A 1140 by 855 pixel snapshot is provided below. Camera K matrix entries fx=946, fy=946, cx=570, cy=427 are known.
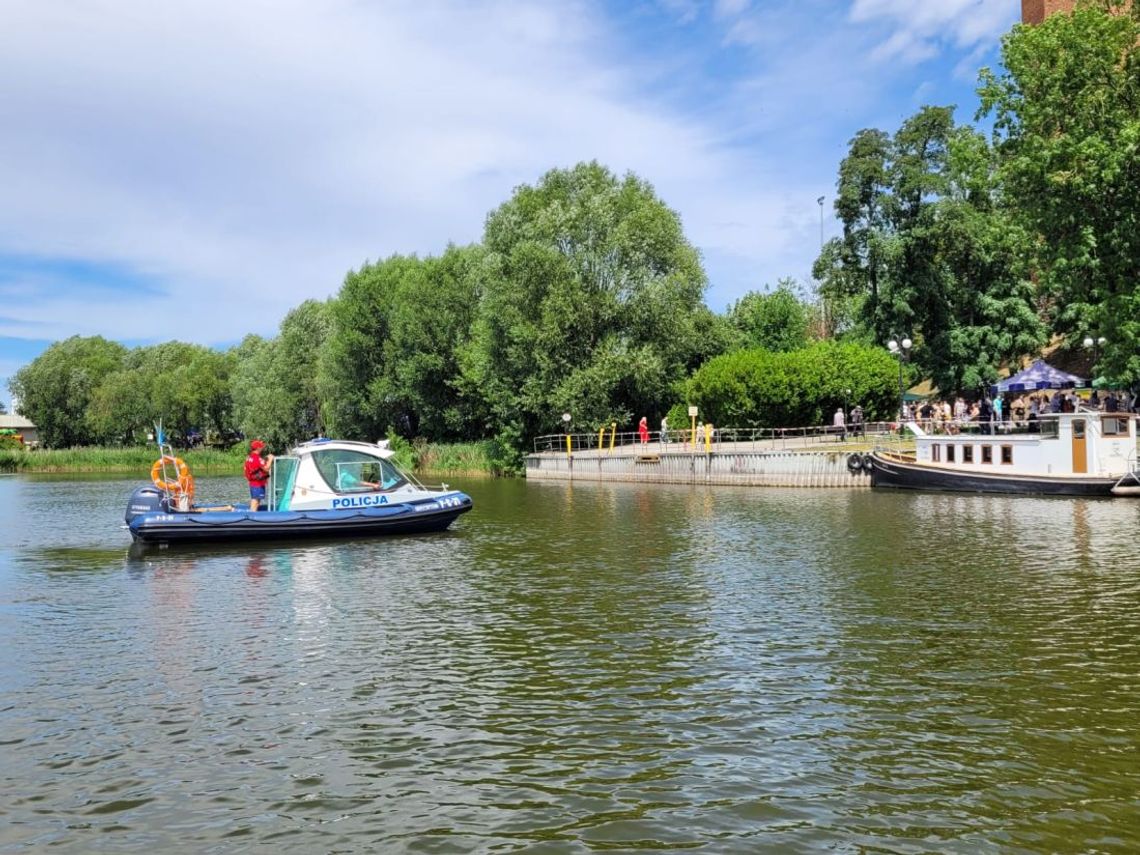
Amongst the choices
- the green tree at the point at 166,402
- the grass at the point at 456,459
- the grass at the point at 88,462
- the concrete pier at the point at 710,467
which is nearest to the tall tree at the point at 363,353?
the grass at the point at 456,459

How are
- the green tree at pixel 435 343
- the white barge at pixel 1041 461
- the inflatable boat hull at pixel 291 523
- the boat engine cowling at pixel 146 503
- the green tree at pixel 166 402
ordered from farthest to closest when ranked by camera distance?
the green tree at pixel 166 402 < the green tree at pixel 435 343 < the white barge at pixel 1041 461 < the boat engine cowling at pixel 146 503 < the inflatable boat hull at pixel 291 523

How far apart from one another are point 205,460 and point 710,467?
5378 cm

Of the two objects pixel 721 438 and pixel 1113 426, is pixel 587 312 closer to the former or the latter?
pixel 721 438

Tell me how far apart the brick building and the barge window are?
202 feet

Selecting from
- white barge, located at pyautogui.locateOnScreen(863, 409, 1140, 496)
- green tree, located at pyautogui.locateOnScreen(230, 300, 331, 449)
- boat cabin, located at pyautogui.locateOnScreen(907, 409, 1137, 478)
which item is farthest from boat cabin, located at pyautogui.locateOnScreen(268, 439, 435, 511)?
green tree, located at pyautogui.locateOnScreen(230, 300, 331, 449)

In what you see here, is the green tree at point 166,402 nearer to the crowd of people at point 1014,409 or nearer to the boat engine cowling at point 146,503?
the crowd of people at point 1014,409

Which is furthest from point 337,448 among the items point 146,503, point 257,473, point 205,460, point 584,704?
point 205,460

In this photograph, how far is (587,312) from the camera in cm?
6022

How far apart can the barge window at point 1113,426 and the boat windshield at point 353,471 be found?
26202mm

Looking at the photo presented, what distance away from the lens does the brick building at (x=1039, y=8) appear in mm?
84188

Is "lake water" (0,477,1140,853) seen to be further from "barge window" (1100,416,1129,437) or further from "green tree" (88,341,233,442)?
"green tree" (88,341,233,442)

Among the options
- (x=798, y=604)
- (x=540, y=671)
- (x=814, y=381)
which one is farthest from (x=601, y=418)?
(x=540, y=671)

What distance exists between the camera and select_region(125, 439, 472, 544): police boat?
83.3ft

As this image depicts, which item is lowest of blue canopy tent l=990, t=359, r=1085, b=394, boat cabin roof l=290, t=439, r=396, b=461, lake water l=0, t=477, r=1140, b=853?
lake water l=0, t=477, r=1140, b=853
